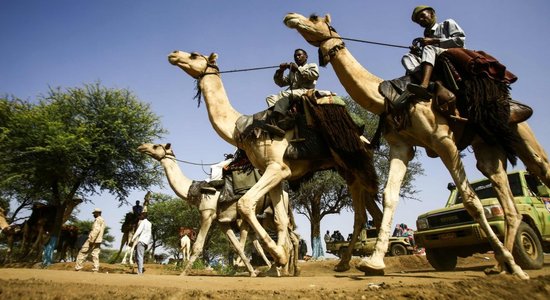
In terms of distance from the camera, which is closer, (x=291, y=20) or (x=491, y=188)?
(x=291, y=20)

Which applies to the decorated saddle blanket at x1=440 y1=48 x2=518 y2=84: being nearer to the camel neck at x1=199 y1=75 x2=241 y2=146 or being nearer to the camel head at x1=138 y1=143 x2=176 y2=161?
the camel neck at x1=199 y1=75 x2=241 y2=146

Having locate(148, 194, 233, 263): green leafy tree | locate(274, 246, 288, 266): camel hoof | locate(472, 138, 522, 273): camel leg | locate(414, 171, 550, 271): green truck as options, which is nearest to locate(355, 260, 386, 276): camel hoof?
locate(274, 246, 288, 266): camel hoof

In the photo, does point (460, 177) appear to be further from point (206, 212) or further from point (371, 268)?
point (206, 212)

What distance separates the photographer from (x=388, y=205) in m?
4.72

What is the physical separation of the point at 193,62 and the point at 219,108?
125 cm

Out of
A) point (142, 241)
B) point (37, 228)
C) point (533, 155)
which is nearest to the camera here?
point (533, 155)

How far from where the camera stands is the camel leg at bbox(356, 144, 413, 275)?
13.6 ft

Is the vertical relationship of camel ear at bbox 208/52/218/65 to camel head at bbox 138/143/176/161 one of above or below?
above

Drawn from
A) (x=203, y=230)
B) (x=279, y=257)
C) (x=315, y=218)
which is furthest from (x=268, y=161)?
(x=315, y=218)

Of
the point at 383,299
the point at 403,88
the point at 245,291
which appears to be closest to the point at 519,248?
the point at 403,88

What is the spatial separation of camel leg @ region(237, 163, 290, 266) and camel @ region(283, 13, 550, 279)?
1507 millimetres

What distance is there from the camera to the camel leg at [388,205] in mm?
Answer: 4141

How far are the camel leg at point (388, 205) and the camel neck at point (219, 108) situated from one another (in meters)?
2.91

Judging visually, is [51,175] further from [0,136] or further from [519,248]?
[519,248]
